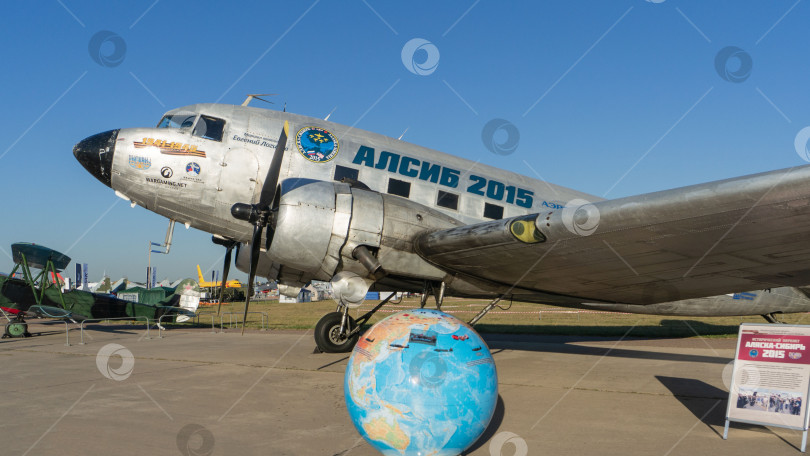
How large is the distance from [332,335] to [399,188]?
12.0ft

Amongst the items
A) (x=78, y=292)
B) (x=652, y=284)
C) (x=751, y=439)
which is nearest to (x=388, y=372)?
(x=751, y=439)

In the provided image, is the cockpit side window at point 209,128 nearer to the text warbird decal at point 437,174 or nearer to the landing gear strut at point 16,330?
the text warbird decal at point 437,174

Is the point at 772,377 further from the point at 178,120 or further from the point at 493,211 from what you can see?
the point at 178,120

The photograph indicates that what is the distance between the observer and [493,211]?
1280 centimetres

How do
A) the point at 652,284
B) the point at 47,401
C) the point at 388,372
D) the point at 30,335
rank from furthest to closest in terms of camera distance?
1. the point at 30,335
2. the point at 652,284
3. the point at 47,401
4. the point at 388,372

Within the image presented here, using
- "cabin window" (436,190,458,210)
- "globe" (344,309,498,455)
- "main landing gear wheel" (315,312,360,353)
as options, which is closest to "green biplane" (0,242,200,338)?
"main landing gear wheel" (315,312,360,353)

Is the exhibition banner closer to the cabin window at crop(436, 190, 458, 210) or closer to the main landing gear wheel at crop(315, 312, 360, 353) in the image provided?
the cabin window at crop(436, 190, 458, 210)

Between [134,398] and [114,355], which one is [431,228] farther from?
[114,355]

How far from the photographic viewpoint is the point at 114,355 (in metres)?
12.4

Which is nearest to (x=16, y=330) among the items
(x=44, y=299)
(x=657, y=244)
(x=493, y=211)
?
(x=44, y=299)

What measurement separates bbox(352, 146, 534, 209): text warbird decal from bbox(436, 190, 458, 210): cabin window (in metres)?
0.23

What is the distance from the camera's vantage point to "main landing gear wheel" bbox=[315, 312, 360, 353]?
39.0 feet

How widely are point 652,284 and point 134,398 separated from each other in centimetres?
848

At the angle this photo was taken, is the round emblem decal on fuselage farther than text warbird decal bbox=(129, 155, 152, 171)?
Yes
